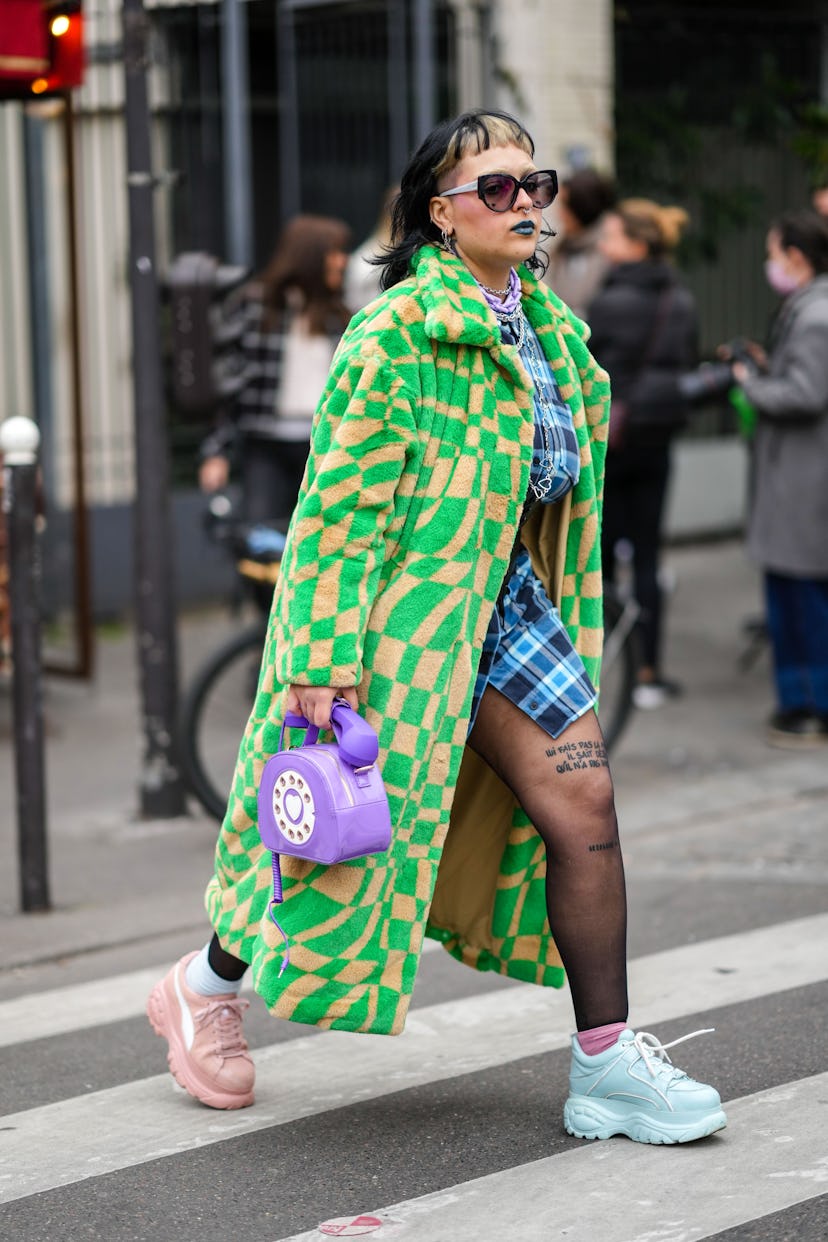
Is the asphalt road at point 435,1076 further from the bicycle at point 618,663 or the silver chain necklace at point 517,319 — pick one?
the silver chain necklace at point 517,319

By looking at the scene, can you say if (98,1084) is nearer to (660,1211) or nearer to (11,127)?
(660,1211)

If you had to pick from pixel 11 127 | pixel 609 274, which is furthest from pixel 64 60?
pixel 11 127

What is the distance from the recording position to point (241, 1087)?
155 inches

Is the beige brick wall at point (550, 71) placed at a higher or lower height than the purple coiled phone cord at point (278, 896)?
higher

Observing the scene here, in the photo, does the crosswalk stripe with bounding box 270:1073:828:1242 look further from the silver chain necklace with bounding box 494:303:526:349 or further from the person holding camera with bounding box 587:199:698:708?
the person holding camera with bounding box 587:199:698:708

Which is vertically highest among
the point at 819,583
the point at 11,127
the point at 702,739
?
the point at 11,127

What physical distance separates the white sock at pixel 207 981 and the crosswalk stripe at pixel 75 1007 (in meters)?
0.72

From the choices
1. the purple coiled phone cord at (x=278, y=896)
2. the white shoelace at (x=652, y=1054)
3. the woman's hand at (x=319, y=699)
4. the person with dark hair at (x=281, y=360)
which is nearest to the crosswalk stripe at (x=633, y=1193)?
the white shoelace at (x=652, y=1054)

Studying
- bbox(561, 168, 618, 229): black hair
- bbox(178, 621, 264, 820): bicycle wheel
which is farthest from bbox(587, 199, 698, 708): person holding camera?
bbox(178, 621, 264, 820): bicycle wheel

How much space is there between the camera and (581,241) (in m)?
8.46

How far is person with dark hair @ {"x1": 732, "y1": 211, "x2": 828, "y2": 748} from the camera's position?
7180 millimetres

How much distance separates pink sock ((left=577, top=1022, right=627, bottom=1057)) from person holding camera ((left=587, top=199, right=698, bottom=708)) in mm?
4484

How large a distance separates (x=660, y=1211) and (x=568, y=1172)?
246 millimetres

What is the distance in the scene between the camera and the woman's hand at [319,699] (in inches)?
136
